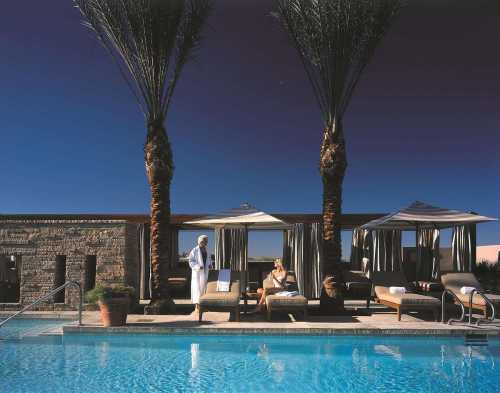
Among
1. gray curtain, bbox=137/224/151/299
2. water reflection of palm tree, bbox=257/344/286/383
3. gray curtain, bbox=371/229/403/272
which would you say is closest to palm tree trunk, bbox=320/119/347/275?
water reflection of palm tree, bbox=257/344/286/383

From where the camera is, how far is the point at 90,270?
44.9ft

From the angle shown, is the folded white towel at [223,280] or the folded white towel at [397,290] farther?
the folded white towel at [223,280]

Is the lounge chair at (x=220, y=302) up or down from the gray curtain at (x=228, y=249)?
down

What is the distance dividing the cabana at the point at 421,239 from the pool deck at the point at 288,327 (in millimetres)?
2430

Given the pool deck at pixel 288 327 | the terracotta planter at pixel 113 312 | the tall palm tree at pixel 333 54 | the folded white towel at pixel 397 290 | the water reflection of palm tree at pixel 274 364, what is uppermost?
the tall palm tree at pixel 333 54

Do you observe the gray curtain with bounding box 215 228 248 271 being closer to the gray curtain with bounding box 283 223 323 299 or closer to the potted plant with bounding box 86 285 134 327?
the gray curtain with bounding box 283 223 323 299

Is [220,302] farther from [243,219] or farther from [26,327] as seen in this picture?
[26,327]

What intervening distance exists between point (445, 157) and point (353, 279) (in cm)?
1297

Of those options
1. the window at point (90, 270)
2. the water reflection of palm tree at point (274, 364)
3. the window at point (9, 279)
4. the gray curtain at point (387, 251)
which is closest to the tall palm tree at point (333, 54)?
the water reflection of palm tree at point (274, 364)

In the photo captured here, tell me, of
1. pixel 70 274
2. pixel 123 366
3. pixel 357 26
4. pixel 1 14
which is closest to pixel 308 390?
pixel 123 366

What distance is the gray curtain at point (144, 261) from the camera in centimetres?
1524

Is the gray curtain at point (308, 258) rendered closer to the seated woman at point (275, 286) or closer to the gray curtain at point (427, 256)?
the gray curtain at point (427, 256)

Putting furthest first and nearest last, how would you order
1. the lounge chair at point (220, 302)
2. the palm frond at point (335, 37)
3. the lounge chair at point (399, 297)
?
the palm frond at point (335, 37)
the lounge chair at point (220, 302)
the lounge chair at point (399, 297)

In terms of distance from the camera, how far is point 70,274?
13188 mm
